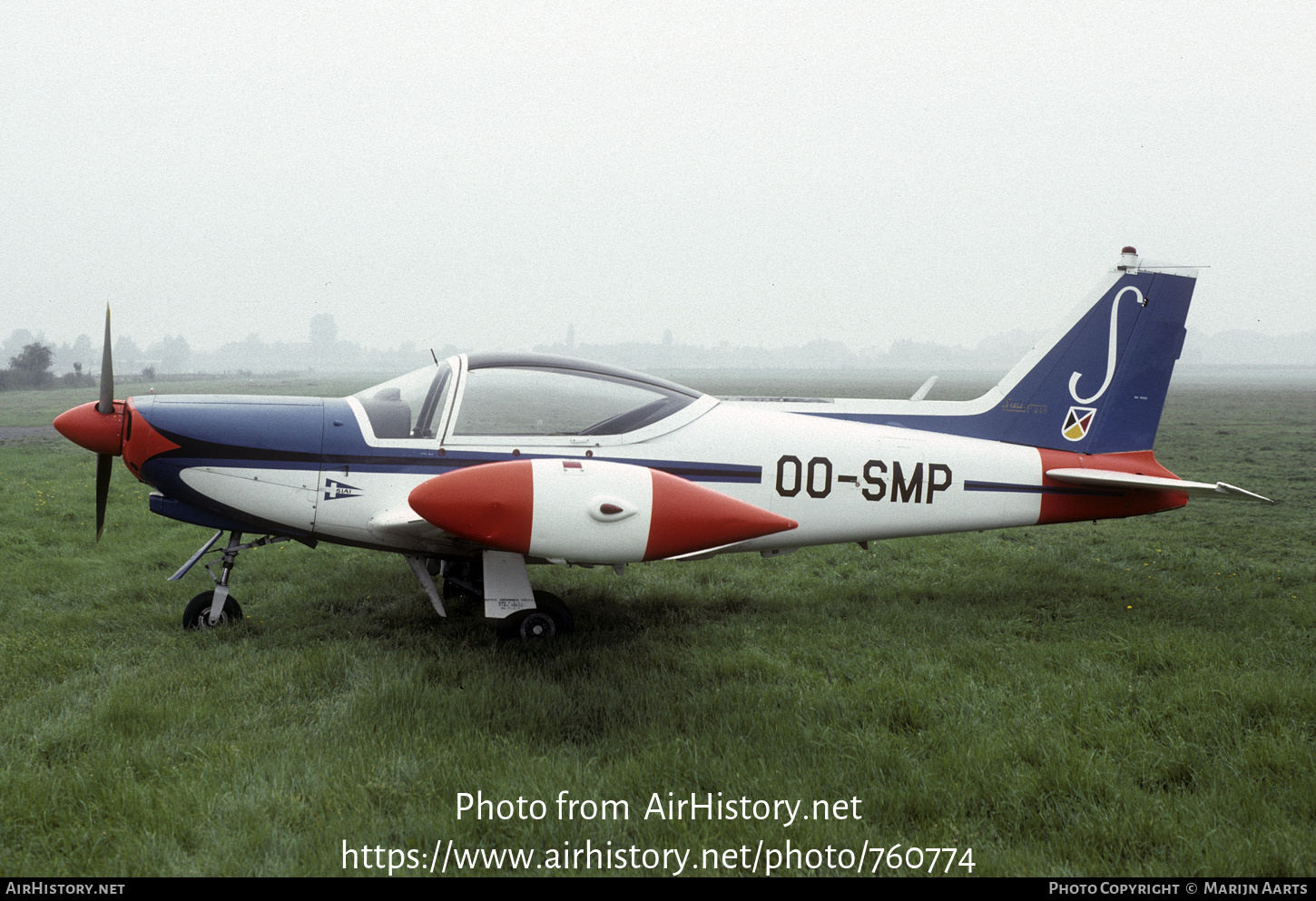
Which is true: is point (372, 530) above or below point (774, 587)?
above

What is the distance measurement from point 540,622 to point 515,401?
1.56m

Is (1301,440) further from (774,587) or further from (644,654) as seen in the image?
(644,654)

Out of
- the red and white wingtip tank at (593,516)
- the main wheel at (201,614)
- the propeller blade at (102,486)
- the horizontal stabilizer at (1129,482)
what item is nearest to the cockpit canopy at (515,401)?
the red and white wingtip tank at (593,516)


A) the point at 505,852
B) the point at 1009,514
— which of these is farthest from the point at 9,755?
the point at 1009,514

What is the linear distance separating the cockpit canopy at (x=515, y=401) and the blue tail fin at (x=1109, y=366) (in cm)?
299

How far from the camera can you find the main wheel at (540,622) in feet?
17.0

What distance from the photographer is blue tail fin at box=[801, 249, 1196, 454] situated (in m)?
6.41

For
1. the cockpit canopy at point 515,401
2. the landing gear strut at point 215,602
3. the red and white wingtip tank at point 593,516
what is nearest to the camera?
the red and white wingtip tank at point 593,516

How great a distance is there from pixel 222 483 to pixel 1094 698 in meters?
5.57

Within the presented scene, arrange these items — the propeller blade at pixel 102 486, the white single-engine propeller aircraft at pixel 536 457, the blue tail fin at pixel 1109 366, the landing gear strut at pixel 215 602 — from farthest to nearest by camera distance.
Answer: the blue tail fin at pixel 1109 366, the propeller blade at pixel 102 486, the landing gear strut at pixel 215 602, the white single-engine propeller aircraft at pixel 536 457

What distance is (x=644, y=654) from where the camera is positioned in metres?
4.98

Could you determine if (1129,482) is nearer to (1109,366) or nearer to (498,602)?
(1109,366)

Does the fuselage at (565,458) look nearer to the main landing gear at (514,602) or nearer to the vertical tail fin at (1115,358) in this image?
the main landing gear at (514,602)

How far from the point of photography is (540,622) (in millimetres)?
5258
